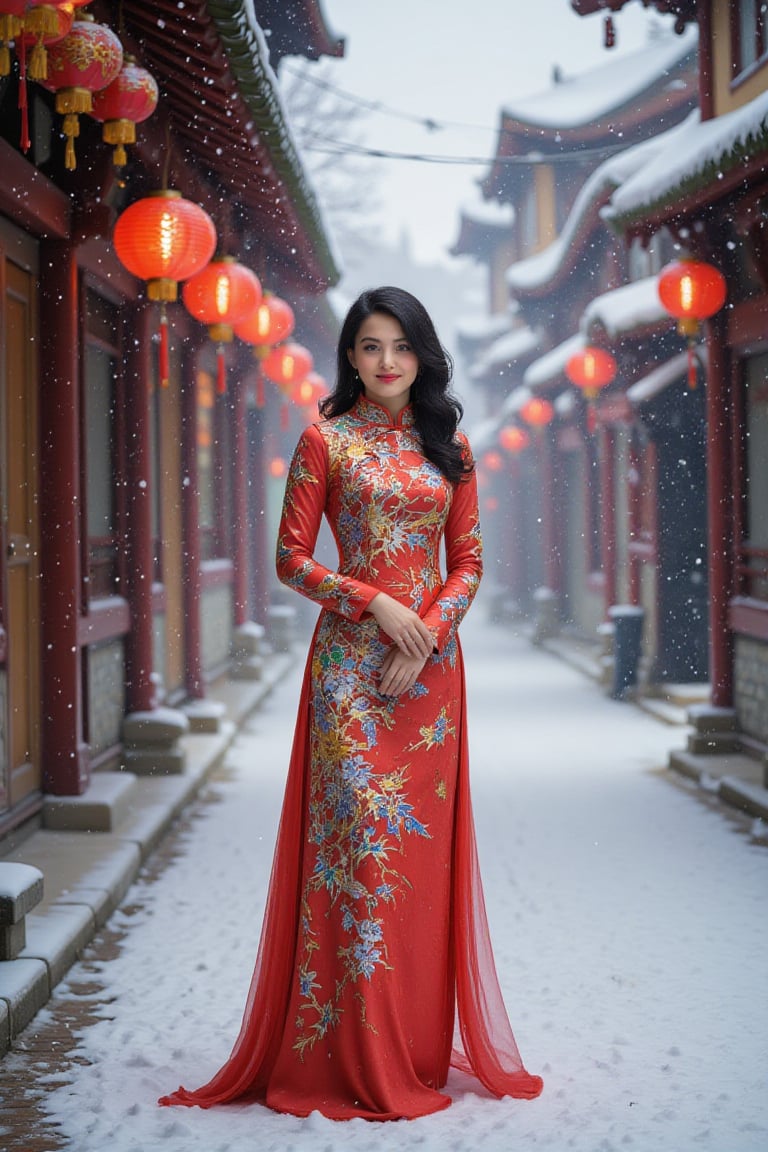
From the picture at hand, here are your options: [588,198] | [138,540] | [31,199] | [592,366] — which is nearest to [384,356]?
[31,199]

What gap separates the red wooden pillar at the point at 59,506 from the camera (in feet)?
22.6

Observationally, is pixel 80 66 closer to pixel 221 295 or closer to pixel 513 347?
pixel 221 295

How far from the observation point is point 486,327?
1166 inches

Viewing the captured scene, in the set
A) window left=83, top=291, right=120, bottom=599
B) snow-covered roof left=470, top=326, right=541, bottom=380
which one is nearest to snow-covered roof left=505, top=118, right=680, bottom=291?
snow-covered roof left=470, top=326, right=541, bottom=380

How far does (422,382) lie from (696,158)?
4.85m

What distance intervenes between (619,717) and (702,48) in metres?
5.41

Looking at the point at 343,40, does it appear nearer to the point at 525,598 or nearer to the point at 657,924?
the point at 657,924

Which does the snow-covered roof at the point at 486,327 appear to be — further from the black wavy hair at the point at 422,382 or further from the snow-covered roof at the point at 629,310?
the black wavy hair at the point at 422,382

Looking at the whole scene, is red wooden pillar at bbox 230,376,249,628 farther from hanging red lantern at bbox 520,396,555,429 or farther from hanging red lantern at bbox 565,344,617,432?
hanging red lantern at bbox 520,396,555,429

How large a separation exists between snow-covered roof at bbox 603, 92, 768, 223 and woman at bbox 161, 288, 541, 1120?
12.8 feet

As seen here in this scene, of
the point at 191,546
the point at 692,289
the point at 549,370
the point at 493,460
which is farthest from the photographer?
the point at 493,460

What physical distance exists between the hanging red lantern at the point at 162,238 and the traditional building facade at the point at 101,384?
1.14ft

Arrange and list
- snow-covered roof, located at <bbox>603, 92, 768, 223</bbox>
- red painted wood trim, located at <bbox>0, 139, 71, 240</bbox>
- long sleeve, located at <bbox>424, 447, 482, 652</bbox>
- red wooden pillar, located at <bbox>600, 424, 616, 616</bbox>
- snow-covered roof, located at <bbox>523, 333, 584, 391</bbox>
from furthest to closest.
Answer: snow-covered roof, located at <bbox>523, 333, 584, 391</bbox> < red wooden pillar, located at <bbox>600, 424, 616, 616</bbox> < snow-covered roof, located at <bbox>603, 92, 768, 223</bbox> < red painted wood trim, located at <bbox>0, 139, 71, 240</bbox> < long sleeve, located at <bbox>424, 447, 482, 652</bbox>

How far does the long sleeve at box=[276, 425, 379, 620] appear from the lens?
137 inches
